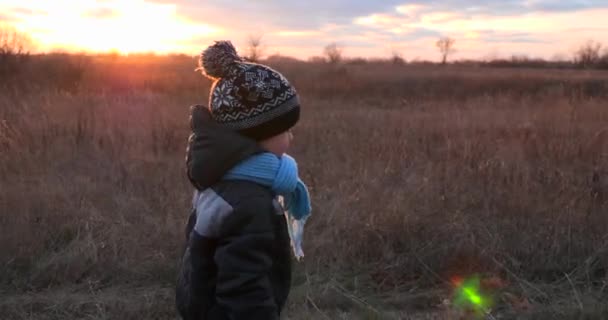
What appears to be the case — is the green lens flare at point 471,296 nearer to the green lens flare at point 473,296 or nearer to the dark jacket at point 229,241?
the green lens flare at point 473,296

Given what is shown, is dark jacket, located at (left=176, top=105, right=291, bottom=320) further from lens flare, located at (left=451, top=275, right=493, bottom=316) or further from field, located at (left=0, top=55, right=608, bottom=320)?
lens flare, located at (left=451, top=275, right=493, bottom=316)

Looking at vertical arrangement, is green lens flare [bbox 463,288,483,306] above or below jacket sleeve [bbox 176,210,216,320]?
below

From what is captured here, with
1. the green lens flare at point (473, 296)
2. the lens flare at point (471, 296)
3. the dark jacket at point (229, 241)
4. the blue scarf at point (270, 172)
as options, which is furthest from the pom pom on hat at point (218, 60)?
the green lens flare at point (473, 296)

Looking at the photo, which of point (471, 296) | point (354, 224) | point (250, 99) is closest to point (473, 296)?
point (471, 296)

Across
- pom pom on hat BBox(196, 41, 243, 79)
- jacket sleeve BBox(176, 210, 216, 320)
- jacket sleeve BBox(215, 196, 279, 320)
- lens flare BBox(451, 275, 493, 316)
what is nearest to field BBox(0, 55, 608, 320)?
lens flare BBox(451, 275, 493, 316)

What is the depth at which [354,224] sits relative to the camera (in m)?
5.12

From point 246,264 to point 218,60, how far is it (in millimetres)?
638

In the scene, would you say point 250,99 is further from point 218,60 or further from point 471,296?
point 471,296

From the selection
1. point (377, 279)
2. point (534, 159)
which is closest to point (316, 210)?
point (377, 279)

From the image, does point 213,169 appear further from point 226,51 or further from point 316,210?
point 316,210

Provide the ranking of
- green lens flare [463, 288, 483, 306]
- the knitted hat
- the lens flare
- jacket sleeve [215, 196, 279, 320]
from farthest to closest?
1. green lens flare [463, 288, 483, 306]
2. the lens flare
3. the knitted hat
4. jacket sleeve [215, 196, 279, 320]

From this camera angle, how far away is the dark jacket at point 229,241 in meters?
1.82

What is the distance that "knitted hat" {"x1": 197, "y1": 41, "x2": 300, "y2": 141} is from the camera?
6.33 feet

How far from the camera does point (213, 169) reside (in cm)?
190
